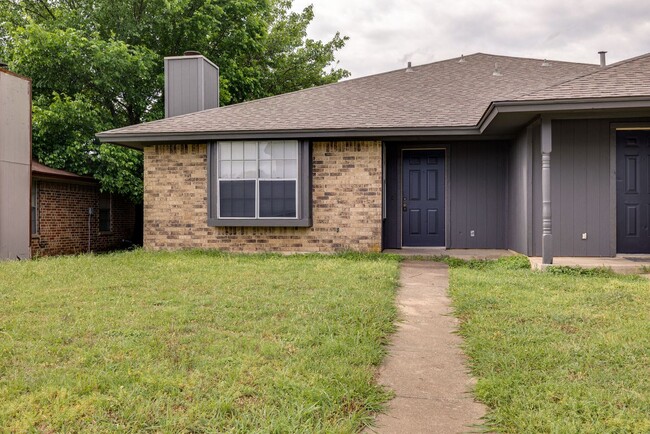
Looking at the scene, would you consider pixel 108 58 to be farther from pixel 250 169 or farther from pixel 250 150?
pixel 250 169

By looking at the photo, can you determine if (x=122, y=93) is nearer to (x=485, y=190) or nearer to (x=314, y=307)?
(x=485, y=190)

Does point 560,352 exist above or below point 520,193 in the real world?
below

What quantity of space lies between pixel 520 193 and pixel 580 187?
974mm

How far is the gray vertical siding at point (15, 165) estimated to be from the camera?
991 cm

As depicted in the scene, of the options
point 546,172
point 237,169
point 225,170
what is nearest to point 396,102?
point 237,169

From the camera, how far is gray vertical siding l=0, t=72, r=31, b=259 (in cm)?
991

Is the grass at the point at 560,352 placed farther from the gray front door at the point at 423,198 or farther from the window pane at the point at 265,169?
the window pane at the point at 265,169

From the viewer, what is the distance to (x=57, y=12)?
52.4 feet

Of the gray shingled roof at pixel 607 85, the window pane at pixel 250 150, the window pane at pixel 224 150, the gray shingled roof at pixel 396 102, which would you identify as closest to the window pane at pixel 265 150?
the window pane at pixel 250 150

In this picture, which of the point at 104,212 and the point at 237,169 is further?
the point at 104,212

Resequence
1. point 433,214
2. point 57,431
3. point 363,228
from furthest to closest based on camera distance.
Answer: point 433,214 < point 363,228 < point 57,431

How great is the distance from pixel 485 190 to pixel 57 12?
14737 millimetres

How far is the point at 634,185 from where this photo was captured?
319 inches

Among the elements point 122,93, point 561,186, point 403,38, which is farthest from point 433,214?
point 403,38
